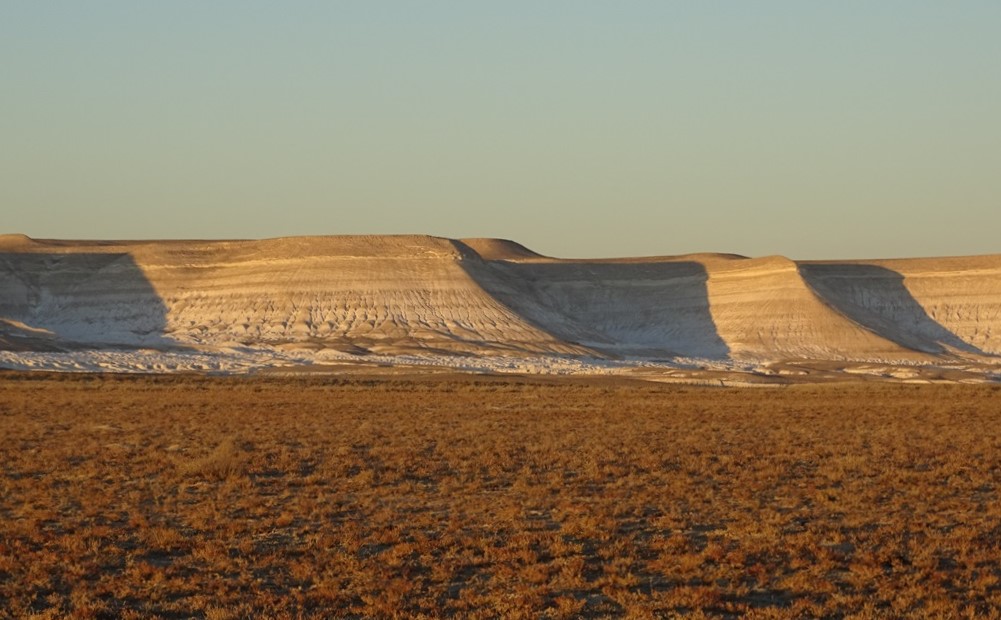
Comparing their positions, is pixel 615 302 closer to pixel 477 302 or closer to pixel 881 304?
pixel 477 302

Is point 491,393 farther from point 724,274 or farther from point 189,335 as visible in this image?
point 724,274

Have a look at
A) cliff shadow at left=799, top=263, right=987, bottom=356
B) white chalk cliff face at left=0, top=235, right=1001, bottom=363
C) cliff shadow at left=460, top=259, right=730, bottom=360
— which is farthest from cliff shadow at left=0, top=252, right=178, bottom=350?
cliff shadow at left=799, top=263, right=987, bottom=356

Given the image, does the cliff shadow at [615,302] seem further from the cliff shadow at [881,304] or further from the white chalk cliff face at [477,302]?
the cliff shadow at [881,304]

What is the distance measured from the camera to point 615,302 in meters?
107

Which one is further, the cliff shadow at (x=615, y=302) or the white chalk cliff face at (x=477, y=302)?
the cliff shadow at (x=615, y=302)

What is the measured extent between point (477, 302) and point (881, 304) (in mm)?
32206

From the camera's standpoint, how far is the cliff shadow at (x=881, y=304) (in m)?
98.1

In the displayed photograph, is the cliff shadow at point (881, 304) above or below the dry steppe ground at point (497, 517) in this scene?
above

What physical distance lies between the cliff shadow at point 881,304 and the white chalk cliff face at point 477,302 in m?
0.15

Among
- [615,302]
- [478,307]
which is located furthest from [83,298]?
[615,302]

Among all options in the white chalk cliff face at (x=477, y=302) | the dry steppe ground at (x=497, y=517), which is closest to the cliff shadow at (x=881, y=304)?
the white chalk cliff face at (x=477, y=302)

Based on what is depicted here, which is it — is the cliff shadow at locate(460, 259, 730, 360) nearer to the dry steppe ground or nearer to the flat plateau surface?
the flat plateau surface

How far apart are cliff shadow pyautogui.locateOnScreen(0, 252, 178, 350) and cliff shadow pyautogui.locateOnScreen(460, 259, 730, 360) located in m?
22.4

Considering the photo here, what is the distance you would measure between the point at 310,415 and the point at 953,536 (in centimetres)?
2176
